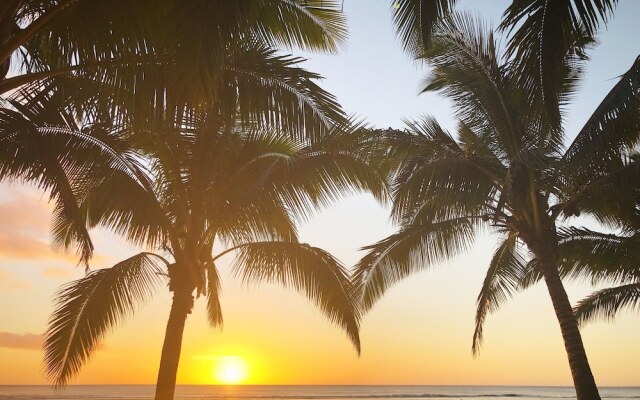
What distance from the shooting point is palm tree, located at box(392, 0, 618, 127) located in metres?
4.45

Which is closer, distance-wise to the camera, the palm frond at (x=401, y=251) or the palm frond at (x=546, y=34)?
the palm frond at (x=546, y=34)

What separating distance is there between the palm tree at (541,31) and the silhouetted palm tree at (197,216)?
2.80 meters

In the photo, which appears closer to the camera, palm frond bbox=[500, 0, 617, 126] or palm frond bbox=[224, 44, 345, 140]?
palm frond bbox=[500, 0, 617, 126]

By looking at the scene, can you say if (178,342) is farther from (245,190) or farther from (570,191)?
(570,191)

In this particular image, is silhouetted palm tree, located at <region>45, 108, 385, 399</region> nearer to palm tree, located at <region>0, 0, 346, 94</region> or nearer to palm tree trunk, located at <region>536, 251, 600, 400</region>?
palm tree, located at <region>0, 0, 346, 94</region>

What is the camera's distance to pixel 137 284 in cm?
847

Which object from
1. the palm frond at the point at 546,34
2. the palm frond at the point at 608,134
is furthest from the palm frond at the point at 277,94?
the palm frond at the point at 608,134

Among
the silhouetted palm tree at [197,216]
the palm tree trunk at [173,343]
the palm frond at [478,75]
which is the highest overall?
the palm frond at [478,75]

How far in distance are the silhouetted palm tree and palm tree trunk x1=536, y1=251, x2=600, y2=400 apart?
3.25 meters

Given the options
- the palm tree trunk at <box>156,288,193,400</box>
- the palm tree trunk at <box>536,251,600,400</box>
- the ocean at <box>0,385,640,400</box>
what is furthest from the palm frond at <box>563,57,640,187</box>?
the ocean at <box>0,385,640,400</box>

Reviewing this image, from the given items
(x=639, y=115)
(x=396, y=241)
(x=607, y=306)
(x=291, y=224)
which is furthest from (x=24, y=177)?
(x=607, y=306)

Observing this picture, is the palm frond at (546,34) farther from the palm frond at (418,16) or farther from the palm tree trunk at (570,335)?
the palm tree trunk at (570,335)

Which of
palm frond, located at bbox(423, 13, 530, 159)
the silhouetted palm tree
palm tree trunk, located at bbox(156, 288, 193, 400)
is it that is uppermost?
palm frond, located at bbox(423, 13, 530, 159)

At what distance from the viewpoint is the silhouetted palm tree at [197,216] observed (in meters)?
7.72
